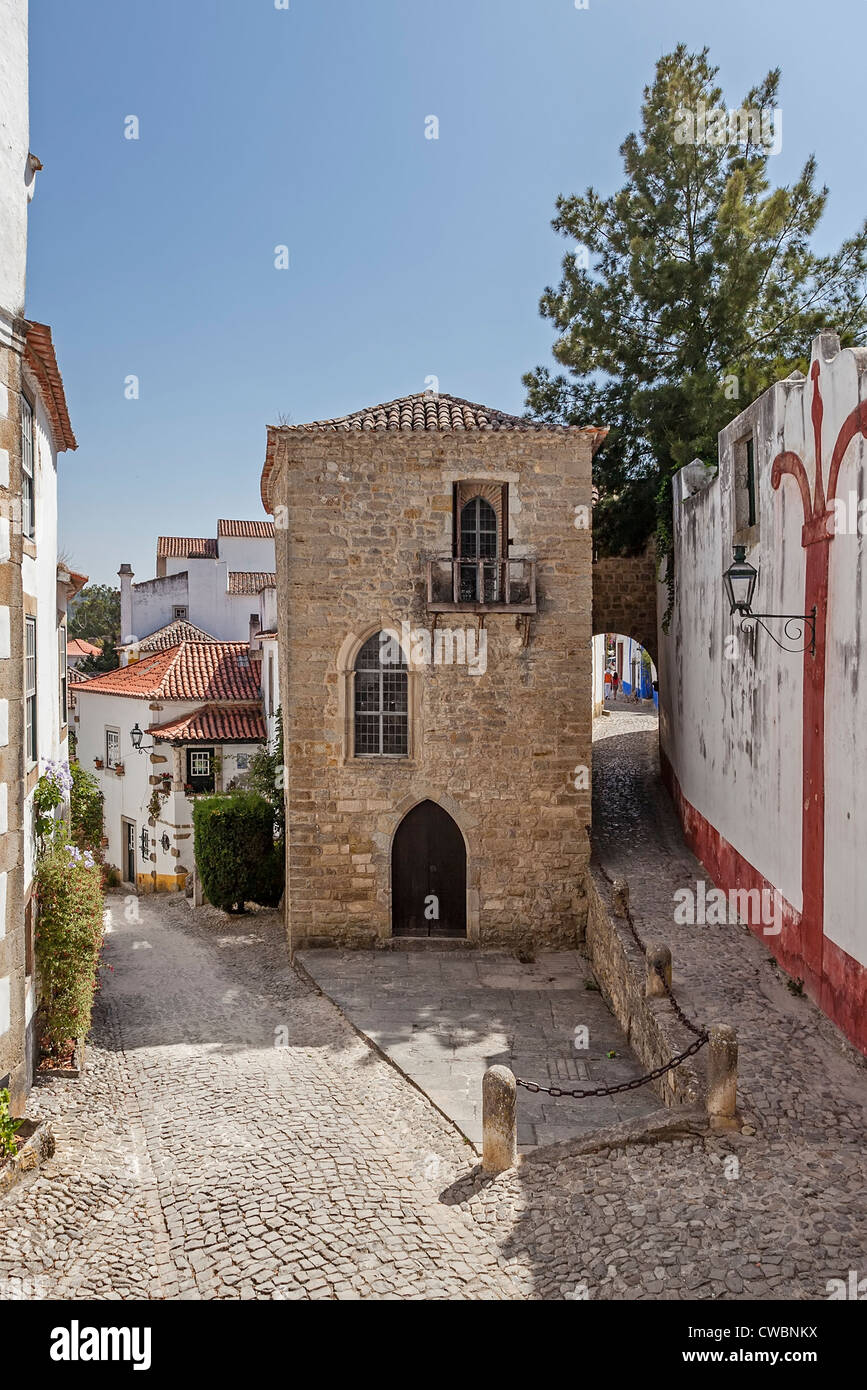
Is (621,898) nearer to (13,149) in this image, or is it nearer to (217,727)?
(13,149)

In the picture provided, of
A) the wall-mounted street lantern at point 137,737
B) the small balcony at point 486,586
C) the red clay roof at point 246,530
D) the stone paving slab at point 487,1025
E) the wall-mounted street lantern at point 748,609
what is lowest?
the stone paving slab at point 487,1025

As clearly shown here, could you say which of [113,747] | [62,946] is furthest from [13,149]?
[113,747]

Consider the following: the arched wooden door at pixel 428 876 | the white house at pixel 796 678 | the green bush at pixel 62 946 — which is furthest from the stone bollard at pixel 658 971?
the green bush at pixel 62 946

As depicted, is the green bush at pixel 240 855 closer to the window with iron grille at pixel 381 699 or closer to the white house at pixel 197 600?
the window with iron grille at pixel 381 699

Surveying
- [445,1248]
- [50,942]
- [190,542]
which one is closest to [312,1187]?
[445,1248]

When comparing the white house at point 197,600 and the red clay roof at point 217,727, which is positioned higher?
the white house at point 197,600

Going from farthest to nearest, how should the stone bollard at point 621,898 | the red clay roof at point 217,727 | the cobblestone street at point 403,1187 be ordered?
the red clay roof at point 217,727 → the stone bollard at point 621,898 → the cobblestone street at point 403,1187

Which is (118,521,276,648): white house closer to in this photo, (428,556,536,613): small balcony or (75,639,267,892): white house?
(75,639,267,892): white house

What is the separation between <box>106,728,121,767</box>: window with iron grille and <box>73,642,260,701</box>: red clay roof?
3.39 feet

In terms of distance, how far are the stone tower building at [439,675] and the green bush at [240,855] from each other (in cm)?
298

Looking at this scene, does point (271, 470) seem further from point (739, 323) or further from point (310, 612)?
point (739, 323)

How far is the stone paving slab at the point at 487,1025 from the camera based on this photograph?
9.19m

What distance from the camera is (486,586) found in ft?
48.7

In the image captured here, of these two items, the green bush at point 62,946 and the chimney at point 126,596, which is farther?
the chimney at point 126,596
